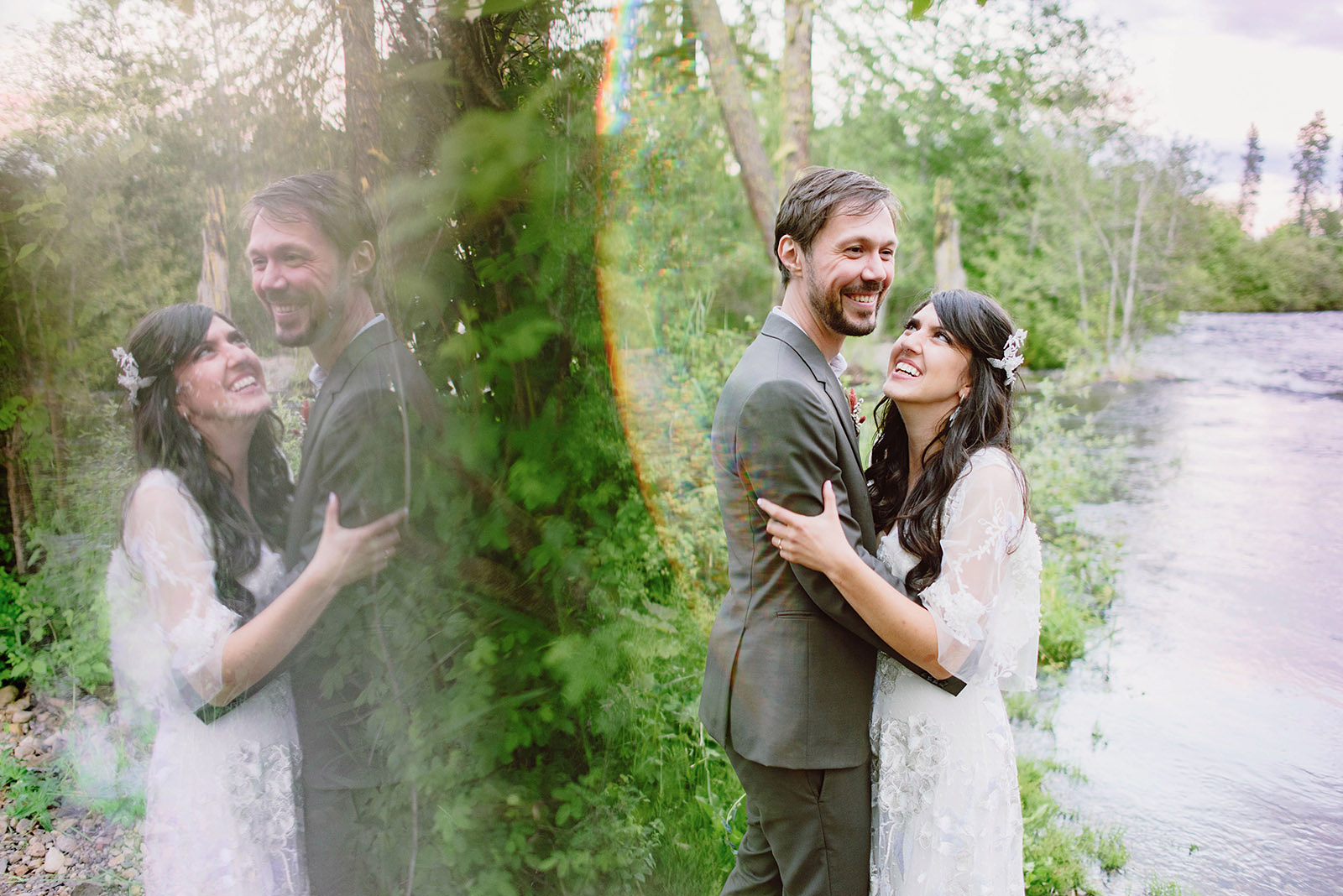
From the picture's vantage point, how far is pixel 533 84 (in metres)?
1.87

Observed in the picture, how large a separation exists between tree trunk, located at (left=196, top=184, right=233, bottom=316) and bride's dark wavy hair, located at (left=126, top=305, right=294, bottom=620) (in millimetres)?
29

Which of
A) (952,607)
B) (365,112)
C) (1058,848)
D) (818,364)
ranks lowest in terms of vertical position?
(1058,848)

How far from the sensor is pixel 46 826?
195cm

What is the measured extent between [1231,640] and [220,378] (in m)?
4.97

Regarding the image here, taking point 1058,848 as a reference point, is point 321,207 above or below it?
above

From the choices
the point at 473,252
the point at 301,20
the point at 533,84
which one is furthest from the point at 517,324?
the point at 301,20

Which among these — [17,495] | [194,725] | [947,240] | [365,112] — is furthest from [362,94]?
[947,240]

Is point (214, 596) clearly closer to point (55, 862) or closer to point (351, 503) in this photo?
point (351, 503)

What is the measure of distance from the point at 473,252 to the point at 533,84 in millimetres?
443

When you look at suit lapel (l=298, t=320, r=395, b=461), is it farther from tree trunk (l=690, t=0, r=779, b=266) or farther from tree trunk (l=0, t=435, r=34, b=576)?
tree trunk (l=690, t=0, r=779, b=266)

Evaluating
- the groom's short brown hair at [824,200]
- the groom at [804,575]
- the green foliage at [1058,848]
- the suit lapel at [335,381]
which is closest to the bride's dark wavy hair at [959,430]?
the groom at [804,575]

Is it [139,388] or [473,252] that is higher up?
[473,252]

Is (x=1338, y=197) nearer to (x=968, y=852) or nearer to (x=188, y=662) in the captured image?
(x=968, y=852)

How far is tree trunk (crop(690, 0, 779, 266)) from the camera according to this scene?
550 cm
